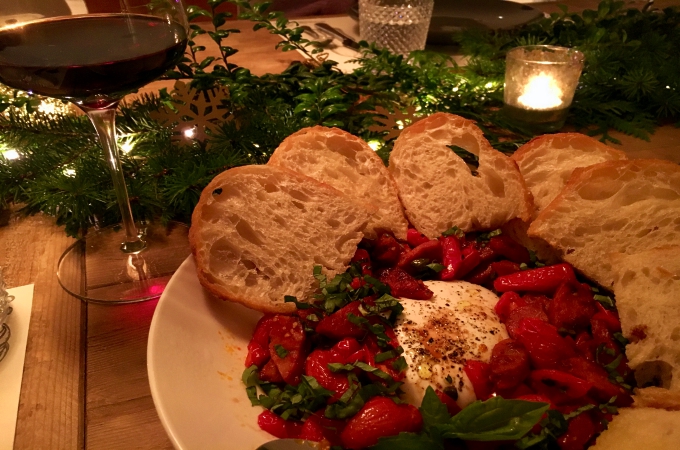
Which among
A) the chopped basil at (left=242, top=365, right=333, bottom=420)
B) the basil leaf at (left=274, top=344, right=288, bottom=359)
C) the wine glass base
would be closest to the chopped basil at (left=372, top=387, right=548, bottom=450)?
the chopped basil at (left=242, top=365, right=333, bottom=420)

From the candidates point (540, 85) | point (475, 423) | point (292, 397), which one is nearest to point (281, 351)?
point (292, 397)

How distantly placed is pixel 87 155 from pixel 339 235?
1.34 meters

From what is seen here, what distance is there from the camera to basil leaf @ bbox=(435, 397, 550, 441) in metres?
1.11

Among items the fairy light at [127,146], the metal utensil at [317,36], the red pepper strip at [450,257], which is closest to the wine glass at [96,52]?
the fairy light at [127,146]

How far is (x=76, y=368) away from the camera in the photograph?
157 cm

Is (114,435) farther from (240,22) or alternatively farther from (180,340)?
(240,22)

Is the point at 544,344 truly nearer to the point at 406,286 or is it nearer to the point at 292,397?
the point at 406,286

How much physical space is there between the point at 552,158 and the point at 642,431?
3.71 ft

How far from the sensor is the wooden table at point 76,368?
1.36 meters

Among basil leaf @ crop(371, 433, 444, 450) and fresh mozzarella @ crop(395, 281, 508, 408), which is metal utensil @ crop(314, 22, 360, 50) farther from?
basil leaf @ crop(371, 433, 444, 450)

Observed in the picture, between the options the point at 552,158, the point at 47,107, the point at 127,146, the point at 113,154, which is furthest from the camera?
the point at 47,107

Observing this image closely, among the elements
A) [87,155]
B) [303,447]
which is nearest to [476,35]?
[87,155]

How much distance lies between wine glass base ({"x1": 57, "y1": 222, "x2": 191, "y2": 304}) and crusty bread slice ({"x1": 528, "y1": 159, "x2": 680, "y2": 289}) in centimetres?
142

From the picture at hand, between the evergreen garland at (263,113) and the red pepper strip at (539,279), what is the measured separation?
32.7 inches
